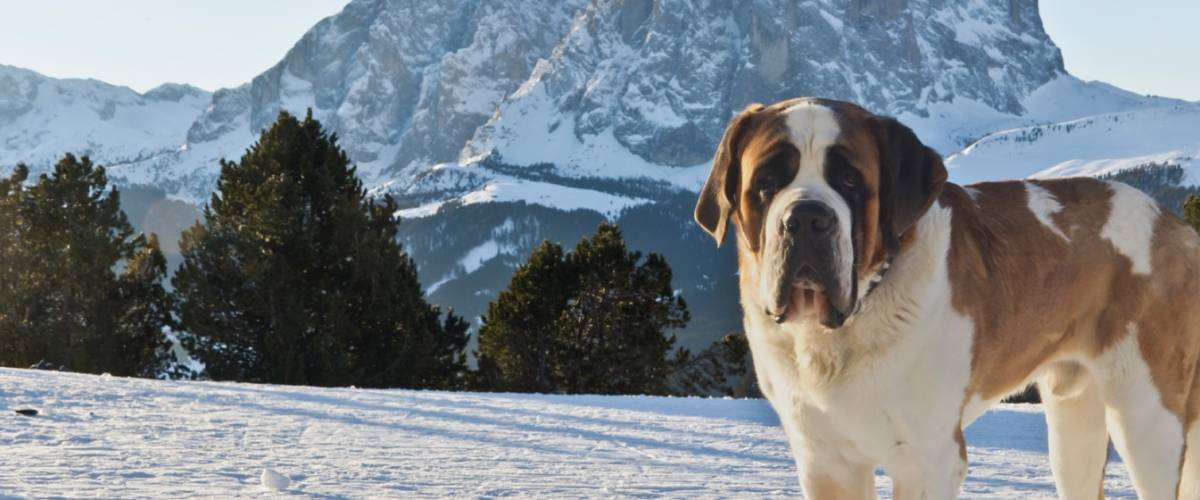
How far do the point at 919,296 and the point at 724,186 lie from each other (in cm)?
72

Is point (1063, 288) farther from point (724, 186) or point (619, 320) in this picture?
point (619, 320)

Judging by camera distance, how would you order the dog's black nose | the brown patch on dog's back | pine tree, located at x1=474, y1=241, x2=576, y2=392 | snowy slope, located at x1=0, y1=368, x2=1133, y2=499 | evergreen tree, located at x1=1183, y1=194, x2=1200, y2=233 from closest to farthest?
the dog's black nose
the brown patch on dog's back
snowy slope, located at x1=0, y1=368, x2=1133, y2=499
evergreen tree, located at x1=1183, y1=194, x2=1200, y2=233
pine tree, located at x1=474, y1=241, x2=576, y2=392

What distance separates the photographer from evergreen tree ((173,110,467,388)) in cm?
2912

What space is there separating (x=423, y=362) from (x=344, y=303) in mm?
2704

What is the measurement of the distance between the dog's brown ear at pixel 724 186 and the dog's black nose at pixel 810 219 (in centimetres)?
47

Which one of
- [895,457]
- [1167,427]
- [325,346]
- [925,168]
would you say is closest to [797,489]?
[1167,427]

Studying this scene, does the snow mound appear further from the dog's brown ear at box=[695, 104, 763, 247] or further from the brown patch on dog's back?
the brown patch on dog's back

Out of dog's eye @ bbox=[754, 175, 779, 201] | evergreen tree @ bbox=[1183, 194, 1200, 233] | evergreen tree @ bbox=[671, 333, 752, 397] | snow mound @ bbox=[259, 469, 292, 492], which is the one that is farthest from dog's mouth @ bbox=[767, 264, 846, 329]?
evergreen tree @ bbox=[1183, 194, 1200, 233]

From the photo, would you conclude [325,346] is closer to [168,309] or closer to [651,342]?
[168,309]

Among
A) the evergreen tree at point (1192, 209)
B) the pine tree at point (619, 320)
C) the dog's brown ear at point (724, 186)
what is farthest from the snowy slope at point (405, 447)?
the evergreen tree at point (1192, 209)

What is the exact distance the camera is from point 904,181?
3.46 metres

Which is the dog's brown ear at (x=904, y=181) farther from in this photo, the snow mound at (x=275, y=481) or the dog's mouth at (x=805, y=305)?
the snow mound at (x=275, y=481)

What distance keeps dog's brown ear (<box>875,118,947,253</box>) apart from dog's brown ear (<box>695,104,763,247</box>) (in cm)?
46

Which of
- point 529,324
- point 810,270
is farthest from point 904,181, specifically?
point 529,324
